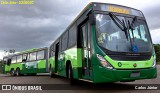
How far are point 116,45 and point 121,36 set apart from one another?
Result: 1.40 feet

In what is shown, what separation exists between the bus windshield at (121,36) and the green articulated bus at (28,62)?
18.3m

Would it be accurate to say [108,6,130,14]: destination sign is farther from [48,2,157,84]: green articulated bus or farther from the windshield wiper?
the windshield wiper

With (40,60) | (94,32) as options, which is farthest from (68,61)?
(40,60)

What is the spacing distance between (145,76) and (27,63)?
22.6 meters

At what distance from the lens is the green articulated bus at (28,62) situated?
91.4 ft

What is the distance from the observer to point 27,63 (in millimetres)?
30250

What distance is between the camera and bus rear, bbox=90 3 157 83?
870 cm

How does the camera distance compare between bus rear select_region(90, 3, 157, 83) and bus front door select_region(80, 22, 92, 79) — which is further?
bus front door select_region(80, 22, 92, 79)

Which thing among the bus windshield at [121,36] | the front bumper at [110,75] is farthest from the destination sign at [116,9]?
the front bumper at [110,75]

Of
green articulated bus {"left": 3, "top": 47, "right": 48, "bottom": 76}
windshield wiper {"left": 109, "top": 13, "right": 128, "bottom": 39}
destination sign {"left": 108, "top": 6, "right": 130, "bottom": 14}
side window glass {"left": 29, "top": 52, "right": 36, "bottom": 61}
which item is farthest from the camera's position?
side window glass {"left": 29, "top": 52, "right": 36, "bottom": 61}

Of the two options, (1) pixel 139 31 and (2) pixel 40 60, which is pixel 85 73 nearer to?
(1) pixel 139 31

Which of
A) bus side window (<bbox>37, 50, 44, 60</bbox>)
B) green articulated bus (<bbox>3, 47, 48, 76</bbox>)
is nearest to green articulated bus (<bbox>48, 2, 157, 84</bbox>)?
green articulated bus (<bbox>3, 47, 48, 76</bbox>)

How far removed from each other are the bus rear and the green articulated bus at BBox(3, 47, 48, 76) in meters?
18.3

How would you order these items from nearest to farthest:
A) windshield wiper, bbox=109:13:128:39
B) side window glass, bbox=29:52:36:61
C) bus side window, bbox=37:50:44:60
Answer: windshield wiper, bbox=109:13:128:39 < bus side window, bbox=37:50:44:60 < side window glass, bbox=29:52:36:61
